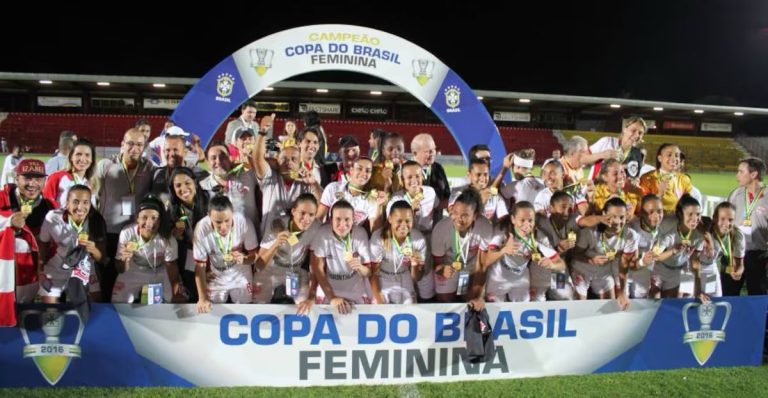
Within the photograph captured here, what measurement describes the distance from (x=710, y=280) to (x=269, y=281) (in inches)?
151

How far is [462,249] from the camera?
13.8ft

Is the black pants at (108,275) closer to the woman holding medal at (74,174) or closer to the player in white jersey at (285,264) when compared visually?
the woman holding medal at (74,174)

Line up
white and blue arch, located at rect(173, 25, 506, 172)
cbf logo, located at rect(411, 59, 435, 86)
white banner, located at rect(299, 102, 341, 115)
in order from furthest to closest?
1. white banner, located at rect(299, 102, 341, 115)
2. cbf logo, located at rect(411, 59, 435, 86)
3. white and blue arch, located at rect(173, 25, 506, 172)

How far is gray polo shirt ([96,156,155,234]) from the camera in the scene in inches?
180

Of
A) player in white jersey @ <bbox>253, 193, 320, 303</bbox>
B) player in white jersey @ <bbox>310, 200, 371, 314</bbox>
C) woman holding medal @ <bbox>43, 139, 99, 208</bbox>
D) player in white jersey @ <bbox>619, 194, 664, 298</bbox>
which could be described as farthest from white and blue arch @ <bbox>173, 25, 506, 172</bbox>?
player in white jersey @ <bbox>619, 194, 664, 298</bbox>

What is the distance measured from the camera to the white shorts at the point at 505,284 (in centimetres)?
430

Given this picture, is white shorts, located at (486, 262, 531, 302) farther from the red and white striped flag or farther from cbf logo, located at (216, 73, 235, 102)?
the red and white striped flag

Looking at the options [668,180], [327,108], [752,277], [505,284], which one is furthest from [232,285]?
[327,108]

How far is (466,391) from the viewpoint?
379 centimetres

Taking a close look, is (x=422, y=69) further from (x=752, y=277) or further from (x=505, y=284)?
(x=752, y=277)

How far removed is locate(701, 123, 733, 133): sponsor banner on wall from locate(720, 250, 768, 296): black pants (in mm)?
35737

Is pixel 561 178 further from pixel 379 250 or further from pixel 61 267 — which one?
pixel 61 267

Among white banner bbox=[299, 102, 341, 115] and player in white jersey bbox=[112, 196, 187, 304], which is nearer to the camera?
player in white jersey bbox=[112, 196, 187, 304]

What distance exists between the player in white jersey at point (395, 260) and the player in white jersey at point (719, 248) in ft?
8.35
